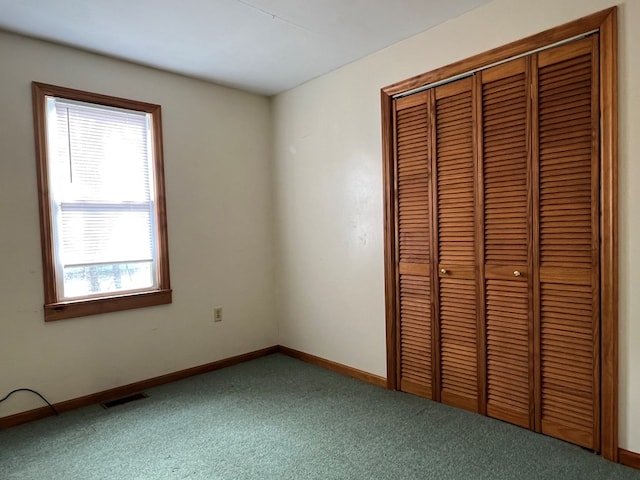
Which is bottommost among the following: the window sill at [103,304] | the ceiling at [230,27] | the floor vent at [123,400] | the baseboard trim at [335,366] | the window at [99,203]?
the floor vent at [123,400]

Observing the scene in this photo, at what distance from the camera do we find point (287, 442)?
2234 millimetres

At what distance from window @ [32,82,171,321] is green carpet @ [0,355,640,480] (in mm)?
785

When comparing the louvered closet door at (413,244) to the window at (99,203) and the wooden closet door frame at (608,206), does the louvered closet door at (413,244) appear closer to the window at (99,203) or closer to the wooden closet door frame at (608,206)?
the wooden closet door frame at (608,206)

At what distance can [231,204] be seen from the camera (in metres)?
3.59

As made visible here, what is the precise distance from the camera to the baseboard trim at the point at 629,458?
1.88 metres

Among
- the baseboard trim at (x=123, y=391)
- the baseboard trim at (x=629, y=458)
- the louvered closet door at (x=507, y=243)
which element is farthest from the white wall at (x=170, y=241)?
the baseboard trim at (x=629, y=458)

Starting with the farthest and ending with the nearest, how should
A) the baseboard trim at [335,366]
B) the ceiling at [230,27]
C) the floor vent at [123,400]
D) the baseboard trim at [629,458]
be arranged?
1. the baseboard trim at [335,366]
2. the floor vent at [123,400]
3. the ceiling at [230,27]
4. the baseboard trim at [629,458]

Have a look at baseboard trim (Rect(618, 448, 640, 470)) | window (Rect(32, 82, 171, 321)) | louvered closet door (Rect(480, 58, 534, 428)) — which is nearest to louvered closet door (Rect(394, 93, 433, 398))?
louvered closet door (Rect(480, 58, 534, 428))

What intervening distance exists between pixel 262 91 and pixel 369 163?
4.53ft

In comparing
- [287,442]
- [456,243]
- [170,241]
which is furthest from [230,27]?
[287,442]

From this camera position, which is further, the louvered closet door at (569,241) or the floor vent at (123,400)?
the floor vent at (123,400)

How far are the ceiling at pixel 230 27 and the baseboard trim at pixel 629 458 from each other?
2442mm

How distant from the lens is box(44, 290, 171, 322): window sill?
2.65 meters

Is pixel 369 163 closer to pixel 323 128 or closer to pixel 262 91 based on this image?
pixel 323 128
